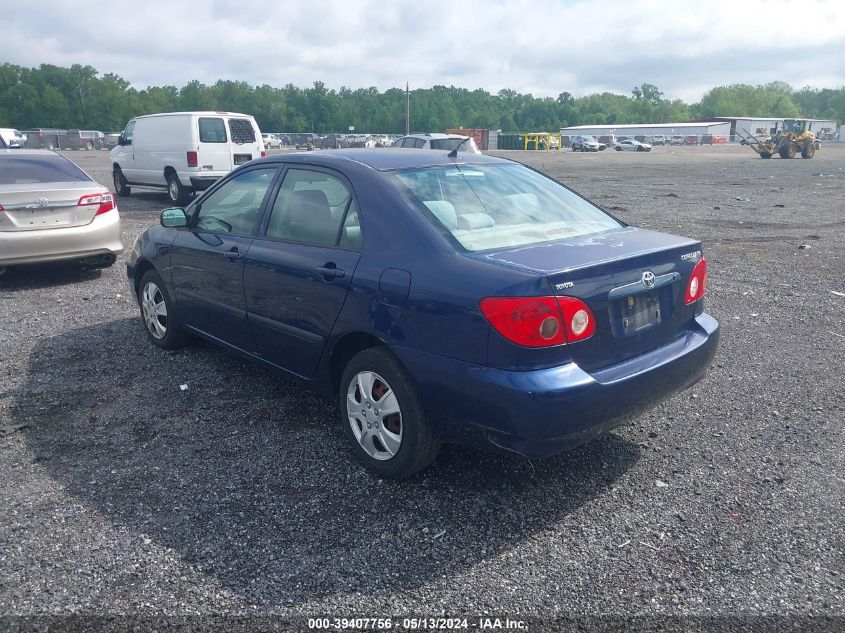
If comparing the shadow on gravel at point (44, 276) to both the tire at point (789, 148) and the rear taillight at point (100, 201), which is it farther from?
the tire at point (789, 148)

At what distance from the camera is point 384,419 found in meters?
3.51

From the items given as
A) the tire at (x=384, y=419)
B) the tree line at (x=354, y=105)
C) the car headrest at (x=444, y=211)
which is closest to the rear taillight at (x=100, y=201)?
the tire at (x=384, y=419)

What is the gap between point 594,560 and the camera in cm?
294

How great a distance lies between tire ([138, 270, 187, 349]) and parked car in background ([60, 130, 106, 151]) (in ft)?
198

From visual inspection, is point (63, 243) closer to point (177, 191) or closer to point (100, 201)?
point (100, 201)

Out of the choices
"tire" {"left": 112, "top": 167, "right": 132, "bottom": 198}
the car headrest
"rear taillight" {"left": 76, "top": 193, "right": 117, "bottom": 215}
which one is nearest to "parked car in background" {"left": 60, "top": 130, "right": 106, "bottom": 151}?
A: "tire" {"left": 112, "top": 167, "right": 132, "bottom": 198}

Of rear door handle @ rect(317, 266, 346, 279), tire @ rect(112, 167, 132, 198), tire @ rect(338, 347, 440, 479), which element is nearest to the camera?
tire @ rect(338, 347, 440, 479)

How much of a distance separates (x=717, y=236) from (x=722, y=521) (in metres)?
9.30

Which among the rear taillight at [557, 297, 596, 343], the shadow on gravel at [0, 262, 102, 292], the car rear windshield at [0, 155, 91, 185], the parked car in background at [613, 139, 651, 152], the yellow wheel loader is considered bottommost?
the shadow on gravel at [0, 262, 102, 292]

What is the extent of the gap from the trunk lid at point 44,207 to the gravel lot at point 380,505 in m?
2.28

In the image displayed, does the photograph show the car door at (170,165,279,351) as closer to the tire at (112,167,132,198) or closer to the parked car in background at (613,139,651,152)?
the tire at (112,167,132,198)

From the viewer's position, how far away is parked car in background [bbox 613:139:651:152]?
70.8m

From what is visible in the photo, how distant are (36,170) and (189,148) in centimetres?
686

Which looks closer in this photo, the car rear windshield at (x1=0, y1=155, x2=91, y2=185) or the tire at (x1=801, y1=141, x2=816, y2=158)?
the car rear windshield at (x1=0, y1=155, x2=91, y2=185)
